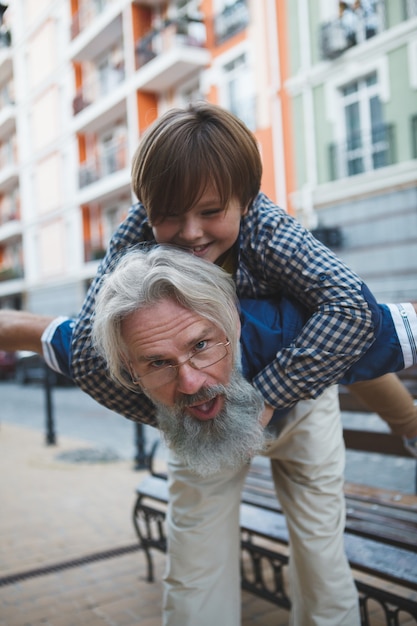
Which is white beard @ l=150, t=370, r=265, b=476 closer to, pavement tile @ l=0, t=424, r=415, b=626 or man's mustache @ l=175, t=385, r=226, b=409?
man's mustache @ l=175, t=385, r=226, b=409

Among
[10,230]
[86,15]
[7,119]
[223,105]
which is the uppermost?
[86,15]

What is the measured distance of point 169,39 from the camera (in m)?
19.4

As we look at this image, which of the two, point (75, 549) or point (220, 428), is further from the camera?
point (75, 549)

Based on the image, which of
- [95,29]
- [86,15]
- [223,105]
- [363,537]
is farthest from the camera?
[86,15]

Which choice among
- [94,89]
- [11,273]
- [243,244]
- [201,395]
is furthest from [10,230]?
[201,395]

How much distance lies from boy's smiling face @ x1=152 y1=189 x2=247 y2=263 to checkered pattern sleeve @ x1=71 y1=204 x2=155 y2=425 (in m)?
0.20

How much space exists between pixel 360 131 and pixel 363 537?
12441 millimetres

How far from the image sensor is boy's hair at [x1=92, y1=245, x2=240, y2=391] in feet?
6.16

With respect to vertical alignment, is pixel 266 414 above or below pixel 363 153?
below

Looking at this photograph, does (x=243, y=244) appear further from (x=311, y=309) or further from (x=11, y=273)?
(x=11, y=273)

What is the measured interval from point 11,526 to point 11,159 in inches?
1148

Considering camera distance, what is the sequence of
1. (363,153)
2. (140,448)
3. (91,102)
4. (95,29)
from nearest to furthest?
(140,448) → (363,153) → (95,29) → (91,102)

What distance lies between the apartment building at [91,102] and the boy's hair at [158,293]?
44.8 ft

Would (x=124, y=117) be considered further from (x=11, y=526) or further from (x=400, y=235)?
(x=11, y=526)
